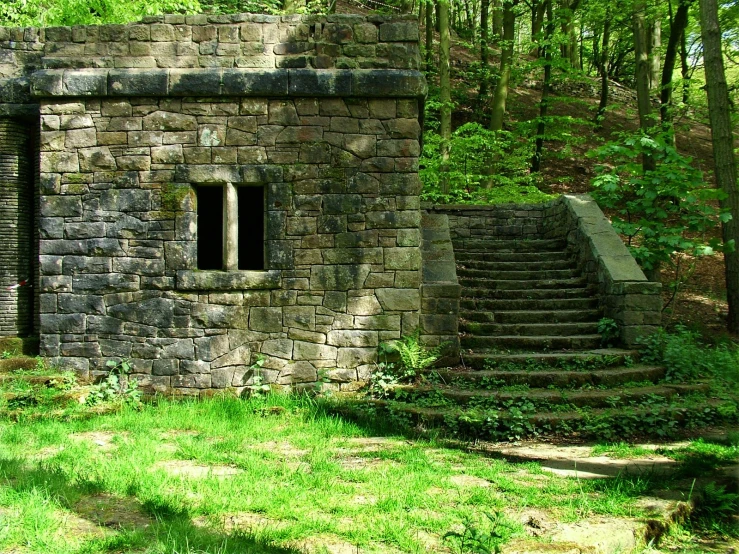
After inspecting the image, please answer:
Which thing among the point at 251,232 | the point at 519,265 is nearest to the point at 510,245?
the point at 519,265

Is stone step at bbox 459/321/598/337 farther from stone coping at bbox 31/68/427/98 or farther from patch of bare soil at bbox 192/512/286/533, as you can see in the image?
patch of bare soil at bbox 192/512/286/533

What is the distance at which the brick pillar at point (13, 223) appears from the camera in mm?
6949

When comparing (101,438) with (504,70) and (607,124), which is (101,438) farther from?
(607,124)

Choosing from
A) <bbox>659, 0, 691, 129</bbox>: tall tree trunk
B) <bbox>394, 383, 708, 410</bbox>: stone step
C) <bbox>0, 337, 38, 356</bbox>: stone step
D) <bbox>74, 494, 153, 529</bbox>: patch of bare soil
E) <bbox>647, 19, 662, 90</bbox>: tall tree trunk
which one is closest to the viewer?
<bbox>74, 494, 153, 529</bbox>: patch of bare soil

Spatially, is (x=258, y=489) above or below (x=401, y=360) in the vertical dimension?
below

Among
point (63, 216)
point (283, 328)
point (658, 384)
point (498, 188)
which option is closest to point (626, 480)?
point (658, 384)

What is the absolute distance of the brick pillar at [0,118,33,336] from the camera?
22.8 feet

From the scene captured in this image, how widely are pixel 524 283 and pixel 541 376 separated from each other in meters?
2.22

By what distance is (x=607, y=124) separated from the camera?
21344 millimetres

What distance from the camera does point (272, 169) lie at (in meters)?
6.50

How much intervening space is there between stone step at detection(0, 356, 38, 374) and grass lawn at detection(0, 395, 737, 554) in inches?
50.2

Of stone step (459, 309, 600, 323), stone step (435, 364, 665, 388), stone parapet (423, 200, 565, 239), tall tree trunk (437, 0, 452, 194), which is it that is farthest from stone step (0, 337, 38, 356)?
tall tree trunk (437, 0, 452, 194)

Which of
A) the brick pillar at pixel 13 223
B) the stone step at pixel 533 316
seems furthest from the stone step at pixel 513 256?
the brick pillar at pixel 13 223

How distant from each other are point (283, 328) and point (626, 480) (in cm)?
378
